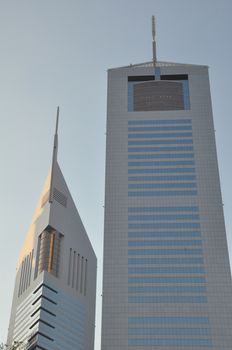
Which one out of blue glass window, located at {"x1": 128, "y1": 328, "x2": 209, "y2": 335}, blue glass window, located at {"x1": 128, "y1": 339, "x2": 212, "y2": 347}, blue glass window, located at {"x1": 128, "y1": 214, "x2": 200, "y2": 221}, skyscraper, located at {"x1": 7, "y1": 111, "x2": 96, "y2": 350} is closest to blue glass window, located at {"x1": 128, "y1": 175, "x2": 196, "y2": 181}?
blue glass window, located at {"x1": 128, "y1": 214, "x2": 200, "y2": 221}

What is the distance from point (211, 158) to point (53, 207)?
148ft

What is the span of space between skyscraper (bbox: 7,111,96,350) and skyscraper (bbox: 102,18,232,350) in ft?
27.1

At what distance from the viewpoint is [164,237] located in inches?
5399

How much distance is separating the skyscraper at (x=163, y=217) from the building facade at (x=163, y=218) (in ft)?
0.78

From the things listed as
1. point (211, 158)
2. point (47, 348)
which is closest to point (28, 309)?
point (47, 348)

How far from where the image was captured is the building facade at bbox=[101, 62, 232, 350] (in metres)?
124

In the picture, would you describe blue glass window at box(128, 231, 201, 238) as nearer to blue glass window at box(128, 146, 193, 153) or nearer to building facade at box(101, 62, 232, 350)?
building facade at box(101, 62, 232, 350)

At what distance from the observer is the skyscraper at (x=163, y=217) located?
408 feet

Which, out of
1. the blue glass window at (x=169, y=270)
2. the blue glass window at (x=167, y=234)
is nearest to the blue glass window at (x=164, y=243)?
the blue glass window at (x=167, y=234)

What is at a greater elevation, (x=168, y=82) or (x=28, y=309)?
(x=168, y=82)

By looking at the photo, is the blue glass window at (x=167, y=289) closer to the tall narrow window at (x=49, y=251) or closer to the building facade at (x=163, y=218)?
the building facade at (x=163, y=218)

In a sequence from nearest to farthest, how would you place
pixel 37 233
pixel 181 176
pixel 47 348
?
pixel 47 348
pixel 37 233
pixel 181 176

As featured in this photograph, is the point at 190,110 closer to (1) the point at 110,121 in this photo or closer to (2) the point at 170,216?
(1) the point at 110,121

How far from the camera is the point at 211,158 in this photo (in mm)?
148125
